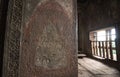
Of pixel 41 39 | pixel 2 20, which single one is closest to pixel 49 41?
pixel 41 39

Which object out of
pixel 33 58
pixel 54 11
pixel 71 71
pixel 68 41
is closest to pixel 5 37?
pixel 33 58

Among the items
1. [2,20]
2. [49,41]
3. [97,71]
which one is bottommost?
[97,71]

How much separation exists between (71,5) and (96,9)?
347 cm

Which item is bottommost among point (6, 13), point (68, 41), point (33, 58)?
point (33, 58)

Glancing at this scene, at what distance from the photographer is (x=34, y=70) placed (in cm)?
149

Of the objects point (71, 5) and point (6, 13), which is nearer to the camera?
point (6, 13)

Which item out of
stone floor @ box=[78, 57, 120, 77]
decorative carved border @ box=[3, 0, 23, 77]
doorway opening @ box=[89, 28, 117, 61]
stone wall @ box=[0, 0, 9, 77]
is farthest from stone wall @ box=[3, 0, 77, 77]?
doorway opening @ box=[89, 28, 117, 61]

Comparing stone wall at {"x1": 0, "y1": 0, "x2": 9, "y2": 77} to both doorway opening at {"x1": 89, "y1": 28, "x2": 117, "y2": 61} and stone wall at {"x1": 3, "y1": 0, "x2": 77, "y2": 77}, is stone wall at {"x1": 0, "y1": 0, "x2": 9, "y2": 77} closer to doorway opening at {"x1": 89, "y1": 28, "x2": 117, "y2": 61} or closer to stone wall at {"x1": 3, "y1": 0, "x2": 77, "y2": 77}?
stone wall at {"x1": 3, "y1": 0, "x2": 77, "y2": 77}

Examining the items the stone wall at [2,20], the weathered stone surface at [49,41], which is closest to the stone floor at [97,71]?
the weathered stone surface at [49,41]

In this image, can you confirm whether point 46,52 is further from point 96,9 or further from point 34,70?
point 96,9

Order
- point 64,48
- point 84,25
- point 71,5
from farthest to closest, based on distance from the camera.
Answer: point 84,25, point 71,5, point 64,48

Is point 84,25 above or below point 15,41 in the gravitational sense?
above

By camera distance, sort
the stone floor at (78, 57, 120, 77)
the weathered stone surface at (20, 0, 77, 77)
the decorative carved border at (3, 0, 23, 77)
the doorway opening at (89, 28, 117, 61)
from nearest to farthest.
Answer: the decorative carved border at (3, 0, 23, 77) < the weathered stone surface at (20, 0, 77, 77) < the stone floor at (78, 57, 120, 77) < the doorway opening at (89, 28, 117, 61)

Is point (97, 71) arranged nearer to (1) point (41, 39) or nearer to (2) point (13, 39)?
(1) point (41, 39)
